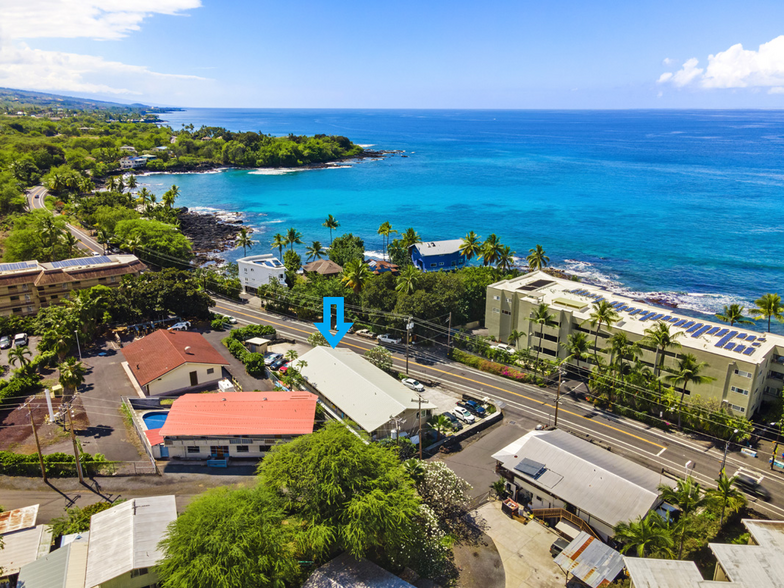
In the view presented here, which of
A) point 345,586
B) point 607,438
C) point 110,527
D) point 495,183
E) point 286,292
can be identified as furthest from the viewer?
point 495,183

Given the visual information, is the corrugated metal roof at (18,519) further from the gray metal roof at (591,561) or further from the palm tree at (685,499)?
the palm tree at (685,499)

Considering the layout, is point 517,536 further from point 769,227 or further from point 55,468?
point 769,227

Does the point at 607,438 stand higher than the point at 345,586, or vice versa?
the point at 345,586

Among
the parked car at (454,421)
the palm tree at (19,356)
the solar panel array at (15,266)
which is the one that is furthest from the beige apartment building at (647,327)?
the solar panel array at (15,266)

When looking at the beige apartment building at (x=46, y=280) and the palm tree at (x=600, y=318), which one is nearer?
the palm tree at (x=600, y=318)

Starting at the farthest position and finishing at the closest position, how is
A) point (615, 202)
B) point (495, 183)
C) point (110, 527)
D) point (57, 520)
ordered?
1. point (495, 183)
2. point (615, 202)
3. point (57, 520)
4. point (110, 527)

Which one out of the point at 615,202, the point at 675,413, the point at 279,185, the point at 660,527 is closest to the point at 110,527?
the point at 660,527

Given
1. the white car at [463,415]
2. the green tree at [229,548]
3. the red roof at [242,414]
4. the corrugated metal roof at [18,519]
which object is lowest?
the white car at [463,415]
